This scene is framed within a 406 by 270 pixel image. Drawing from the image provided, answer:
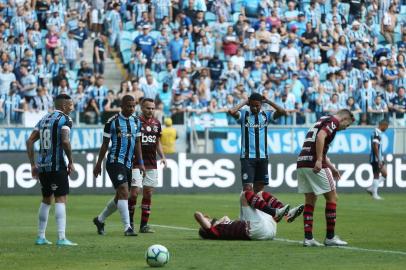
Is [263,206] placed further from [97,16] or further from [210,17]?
[210,17]

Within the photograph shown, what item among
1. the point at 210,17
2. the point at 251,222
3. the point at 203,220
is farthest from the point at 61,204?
the point at 210,17

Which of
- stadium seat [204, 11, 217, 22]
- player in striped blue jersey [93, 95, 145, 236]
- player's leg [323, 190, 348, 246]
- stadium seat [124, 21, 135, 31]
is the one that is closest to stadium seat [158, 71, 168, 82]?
stadium seat [124, 21, 135, 31]

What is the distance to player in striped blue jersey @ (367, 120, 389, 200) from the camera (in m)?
30.1

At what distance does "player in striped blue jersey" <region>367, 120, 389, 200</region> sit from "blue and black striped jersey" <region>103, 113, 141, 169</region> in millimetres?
13873

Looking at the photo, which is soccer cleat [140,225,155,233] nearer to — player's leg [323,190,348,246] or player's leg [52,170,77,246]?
player's leg [52,170,77,246]

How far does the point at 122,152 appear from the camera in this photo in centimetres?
1750

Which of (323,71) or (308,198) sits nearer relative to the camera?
(308,198)

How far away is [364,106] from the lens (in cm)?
3534

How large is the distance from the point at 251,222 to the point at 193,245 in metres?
1.19

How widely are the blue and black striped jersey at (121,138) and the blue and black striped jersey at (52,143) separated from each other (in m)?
1.78

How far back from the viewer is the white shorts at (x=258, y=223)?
53.5ft

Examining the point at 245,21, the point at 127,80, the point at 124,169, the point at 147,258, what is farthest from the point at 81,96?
the point at 147,258

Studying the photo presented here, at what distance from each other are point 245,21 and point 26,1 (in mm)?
7691

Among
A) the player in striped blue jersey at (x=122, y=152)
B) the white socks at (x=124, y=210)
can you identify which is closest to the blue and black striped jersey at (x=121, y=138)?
the player in striped blue jersey at (x=122, y=152)
